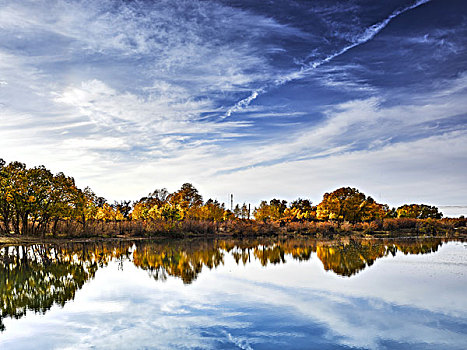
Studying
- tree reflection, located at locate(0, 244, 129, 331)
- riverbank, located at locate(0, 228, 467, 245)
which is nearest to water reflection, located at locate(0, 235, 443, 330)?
tree reflection, located at locate(0, 244, 129, 331)

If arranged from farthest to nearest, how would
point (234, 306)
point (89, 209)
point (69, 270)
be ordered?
point (89, 209)
point (69, 270)
point (234, 306)

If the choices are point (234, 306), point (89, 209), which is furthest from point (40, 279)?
point (89, 209)

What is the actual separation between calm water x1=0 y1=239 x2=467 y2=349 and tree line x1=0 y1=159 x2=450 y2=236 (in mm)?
21902

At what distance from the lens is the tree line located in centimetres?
4309

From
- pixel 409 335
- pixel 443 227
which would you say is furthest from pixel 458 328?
pixel 443 227

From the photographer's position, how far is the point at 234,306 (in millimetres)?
13516

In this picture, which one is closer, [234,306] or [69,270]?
[234,306]

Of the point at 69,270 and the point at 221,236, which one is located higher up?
the point at 221,236

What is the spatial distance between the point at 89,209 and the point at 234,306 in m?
42.7

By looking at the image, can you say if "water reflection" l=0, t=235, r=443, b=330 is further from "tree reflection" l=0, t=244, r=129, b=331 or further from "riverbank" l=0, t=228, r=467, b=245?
"riverbank" l=0, t=228, r=467, b=245

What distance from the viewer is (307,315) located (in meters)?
12.2

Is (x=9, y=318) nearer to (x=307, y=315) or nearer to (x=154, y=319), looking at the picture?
(x=154, y=319)

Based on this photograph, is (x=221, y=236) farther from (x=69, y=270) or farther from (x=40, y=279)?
(x=40, y=279)

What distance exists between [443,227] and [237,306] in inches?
2683
